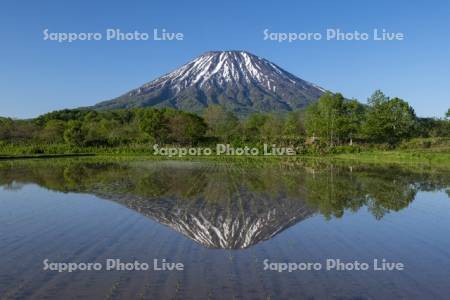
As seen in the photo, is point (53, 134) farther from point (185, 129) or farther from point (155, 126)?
point (185, 129)

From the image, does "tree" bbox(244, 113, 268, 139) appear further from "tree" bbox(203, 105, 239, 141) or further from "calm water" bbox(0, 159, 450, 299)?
"calm water" bbox(0, 159, 450, 299)


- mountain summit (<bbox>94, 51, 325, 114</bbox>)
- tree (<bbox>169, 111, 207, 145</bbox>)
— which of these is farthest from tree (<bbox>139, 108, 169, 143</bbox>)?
mountain summit (<bbox>94, 51, 325, 114</bbox>)

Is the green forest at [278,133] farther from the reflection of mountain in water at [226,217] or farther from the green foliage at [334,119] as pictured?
the reflection of mountain in water at [226,217]

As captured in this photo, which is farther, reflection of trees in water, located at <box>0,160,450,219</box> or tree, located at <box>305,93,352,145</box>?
tree, located at <box>305,93,352,145</box>

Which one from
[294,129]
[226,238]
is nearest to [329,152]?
[294,129]

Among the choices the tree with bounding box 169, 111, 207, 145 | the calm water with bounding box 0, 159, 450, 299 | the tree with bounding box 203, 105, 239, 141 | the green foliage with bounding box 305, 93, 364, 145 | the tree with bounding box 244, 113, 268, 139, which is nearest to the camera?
the calm water with bounding box 0, 159, 450, 299

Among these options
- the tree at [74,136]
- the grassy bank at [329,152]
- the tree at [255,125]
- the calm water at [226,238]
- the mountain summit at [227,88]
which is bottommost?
the calm water at [226,238]

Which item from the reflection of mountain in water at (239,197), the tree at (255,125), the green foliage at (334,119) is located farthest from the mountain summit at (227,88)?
the reflection of mountain in water at (239,197)
